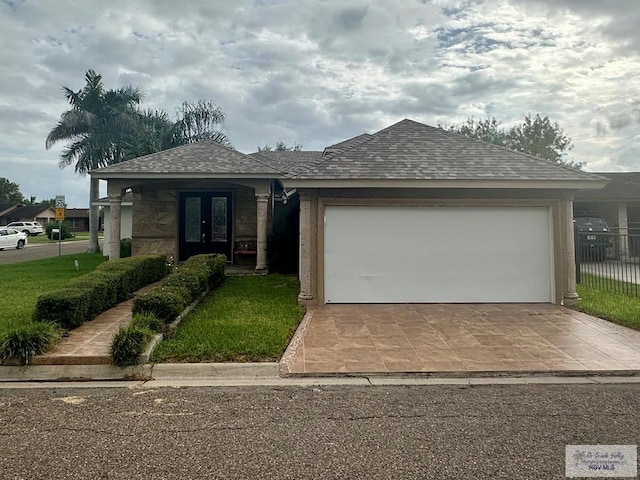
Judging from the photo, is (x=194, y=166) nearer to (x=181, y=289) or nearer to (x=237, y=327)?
(x=181, y=289)

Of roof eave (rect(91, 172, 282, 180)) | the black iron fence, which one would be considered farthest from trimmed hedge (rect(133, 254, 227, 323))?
the black iron fence

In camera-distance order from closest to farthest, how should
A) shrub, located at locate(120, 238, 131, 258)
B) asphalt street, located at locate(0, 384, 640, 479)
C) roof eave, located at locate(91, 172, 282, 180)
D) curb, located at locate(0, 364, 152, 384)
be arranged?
1. asphalt street, located at locate(0, 384, 640, 479)
2. curb, located at locate(0, 364, 152, 384)
3. roof eave, located at locate(91, 172, 282, 180)
4. shrub, located at locate(120, 238, 131, 258)

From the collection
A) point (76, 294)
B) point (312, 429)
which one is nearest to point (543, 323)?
point (312, 429)

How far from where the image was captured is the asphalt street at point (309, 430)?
2740 mm

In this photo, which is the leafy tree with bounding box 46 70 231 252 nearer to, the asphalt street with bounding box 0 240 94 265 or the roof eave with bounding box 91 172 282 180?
the asphalt street with bounding box 0 240 94 265

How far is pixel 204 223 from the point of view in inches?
531

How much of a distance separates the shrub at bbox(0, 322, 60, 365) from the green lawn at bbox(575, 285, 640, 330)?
28.9ft

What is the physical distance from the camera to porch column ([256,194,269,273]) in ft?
38.9

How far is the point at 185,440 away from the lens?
3.13m

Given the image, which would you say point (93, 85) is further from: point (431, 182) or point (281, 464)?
point (281, 464)

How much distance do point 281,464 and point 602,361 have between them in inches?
175

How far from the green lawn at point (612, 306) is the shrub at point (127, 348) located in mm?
7596

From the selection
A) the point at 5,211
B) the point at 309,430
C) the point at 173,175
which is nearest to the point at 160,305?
the point at 309,430

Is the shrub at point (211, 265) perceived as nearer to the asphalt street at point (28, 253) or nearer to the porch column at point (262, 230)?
the porch column at point (262, 230)
